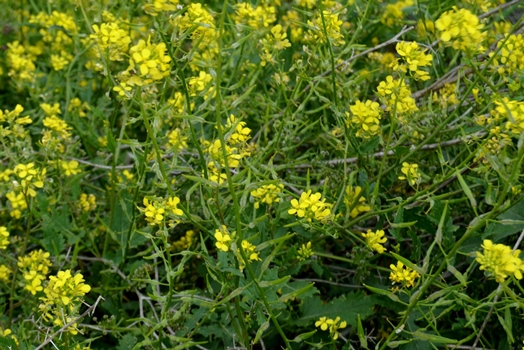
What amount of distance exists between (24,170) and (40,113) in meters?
0.83

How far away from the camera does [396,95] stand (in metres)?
1.86

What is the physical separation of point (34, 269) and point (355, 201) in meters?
0.96

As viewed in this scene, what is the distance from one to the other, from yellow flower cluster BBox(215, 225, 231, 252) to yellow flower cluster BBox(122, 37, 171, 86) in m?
0.38

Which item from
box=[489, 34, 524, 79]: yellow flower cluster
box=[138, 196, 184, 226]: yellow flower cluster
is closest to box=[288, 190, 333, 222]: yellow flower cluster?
box=[138, 196, 184, 226]: yellow flower cluster

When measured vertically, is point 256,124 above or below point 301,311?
above

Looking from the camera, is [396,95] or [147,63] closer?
[147,63]

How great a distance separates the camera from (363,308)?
208cm

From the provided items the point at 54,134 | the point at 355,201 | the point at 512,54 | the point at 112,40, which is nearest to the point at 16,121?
the point at 54,134

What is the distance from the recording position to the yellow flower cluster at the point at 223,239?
1601mm

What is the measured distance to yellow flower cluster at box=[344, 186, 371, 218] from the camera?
2.02m

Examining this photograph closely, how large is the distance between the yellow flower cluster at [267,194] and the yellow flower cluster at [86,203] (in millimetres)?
719

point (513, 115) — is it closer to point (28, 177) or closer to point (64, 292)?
point (64, 292)

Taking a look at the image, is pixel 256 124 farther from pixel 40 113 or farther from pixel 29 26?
pixel 29 26

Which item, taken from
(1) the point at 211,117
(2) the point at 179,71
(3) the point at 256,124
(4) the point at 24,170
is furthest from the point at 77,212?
(2) the point at 179,71
